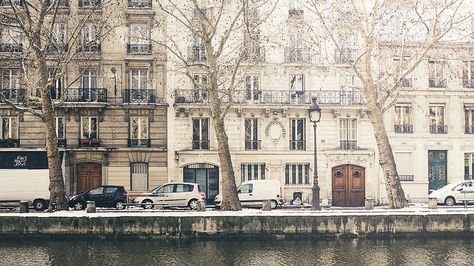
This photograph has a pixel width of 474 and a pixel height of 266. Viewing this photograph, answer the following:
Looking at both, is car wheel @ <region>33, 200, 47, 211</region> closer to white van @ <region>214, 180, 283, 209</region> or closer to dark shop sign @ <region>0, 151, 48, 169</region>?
dark shop sign @ <region>0, 151, 48, 169</region>

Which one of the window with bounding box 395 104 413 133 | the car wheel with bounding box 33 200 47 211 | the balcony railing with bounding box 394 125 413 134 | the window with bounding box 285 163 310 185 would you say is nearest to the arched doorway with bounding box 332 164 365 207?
the window with bounding box 285 163 310 185

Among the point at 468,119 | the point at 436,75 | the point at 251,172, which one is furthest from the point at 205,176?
the point at 468,119

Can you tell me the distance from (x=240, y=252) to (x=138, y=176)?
65.1 ft

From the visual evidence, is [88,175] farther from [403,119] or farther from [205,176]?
[403,119]

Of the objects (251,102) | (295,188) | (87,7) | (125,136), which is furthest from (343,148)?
(87,7)

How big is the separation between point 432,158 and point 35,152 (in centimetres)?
2617

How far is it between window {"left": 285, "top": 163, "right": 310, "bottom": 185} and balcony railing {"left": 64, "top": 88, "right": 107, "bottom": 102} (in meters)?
13.0

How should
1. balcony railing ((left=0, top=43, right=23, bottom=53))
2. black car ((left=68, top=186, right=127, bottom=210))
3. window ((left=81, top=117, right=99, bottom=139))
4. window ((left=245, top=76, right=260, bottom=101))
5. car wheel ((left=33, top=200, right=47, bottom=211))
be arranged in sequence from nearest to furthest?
1. black car ((left=68, top=186, right=127, bottom=210))
2. car wheel ((left=33, top=200, right=47, bottom=211))
3. balcony railing ((left=0, top=43, right=23, bottom=53))
4. window ((left=81, top=117, right=99, bottom=139))
5. window ((left=245, top=76, right=260, bottom=101))

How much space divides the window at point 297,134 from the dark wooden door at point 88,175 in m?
12.9

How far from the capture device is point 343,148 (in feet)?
135

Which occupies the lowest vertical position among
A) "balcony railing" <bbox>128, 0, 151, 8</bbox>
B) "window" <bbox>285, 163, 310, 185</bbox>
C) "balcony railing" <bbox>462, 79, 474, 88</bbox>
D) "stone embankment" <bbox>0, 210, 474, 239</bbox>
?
"stone embankment" <bbox>0, 210, 474, 239</bbox>

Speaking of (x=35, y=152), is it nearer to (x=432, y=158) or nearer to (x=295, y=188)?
(x=295, y=188)

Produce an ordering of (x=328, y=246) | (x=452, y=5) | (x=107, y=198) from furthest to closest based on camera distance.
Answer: (x=107, y=198) → (x=452, y=5) → (x=328, y=246)

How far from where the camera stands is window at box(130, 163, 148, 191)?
40.0 m
